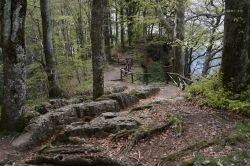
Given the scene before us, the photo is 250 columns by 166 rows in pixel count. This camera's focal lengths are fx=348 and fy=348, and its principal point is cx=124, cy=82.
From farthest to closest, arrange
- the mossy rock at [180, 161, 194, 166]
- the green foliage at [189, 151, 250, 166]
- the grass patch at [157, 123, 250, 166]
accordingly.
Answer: the grass patch at [157, 123, 250, 166] < the mossy rock at [180, 161, 194, 166] < the green foliage at [189, 151, 250, 166]

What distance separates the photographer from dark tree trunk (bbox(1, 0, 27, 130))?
411 inches

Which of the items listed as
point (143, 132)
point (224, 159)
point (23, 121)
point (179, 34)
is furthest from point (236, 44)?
point (179, 34)

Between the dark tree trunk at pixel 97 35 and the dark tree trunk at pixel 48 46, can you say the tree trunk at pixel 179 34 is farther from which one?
the dark tree trunk at pixel 48 46

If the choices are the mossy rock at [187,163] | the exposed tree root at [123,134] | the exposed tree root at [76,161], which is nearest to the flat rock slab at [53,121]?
the exposed tree root at [76,161]

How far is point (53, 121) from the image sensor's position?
11.2 meters

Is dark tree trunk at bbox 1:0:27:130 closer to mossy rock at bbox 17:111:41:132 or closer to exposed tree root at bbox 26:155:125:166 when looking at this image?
mossy rock at bbox 17:111:41:132

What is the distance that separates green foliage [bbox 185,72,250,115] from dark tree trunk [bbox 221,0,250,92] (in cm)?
27

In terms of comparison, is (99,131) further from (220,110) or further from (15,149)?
(220,110)

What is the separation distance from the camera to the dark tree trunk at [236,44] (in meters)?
9.84

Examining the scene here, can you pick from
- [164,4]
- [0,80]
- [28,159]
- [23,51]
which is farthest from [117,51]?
[28,159]

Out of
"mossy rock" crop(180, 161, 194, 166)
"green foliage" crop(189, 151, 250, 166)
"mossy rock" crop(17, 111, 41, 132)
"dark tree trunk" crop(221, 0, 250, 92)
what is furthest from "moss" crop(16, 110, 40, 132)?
"dark tree trunk" crop(221, 0, 250, 92)

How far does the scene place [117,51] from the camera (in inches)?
1623

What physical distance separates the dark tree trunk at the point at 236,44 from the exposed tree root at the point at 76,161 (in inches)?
185

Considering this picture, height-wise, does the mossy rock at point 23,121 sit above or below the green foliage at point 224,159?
below
